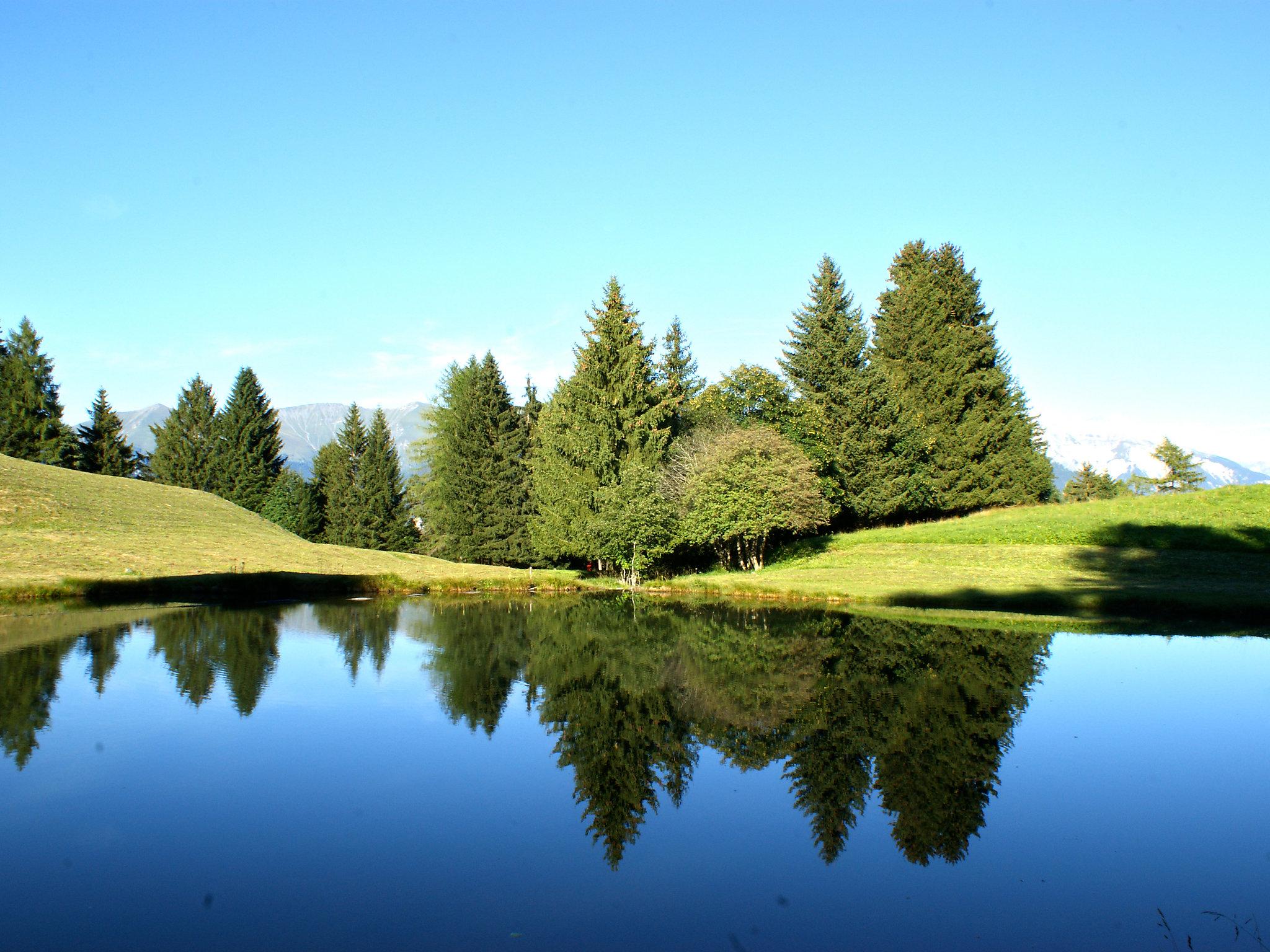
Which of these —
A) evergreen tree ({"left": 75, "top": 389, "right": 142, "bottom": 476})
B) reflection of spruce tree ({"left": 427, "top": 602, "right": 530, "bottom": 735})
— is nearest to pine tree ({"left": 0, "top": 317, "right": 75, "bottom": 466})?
evergreen tree ({"left": 75, "top": 389, "right": 142, "bottom": 476})

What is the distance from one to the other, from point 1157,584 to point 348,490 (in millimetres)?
59660

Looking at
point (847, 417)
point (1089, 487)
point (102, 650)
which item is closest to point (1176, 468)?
point (1089, 487)

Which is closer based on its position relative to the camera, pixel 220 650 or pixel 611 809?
pixel 611 809

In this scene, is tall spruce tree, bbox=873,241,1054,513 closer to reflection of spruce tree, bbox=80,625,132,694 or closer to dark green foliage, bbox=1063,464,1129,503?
dark green foliage, bbox=1063,464,1129,503

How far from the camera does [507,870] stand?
8.19m

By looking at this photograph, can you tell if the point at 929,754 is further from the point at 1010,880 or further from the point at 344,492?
the point at 344,492

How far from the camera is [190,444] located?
7519 cm

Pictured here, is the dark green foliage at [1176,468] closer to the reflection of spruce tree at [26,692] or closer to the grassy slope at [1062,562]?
the grassy slope at [1062,562]

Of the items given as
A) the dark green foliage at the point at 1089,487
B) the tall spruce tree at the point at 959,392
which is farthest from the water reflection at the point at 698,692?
the dark green foliage at the point at 1089,487

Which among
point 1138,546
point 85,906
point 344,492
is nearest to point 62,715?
point 85,906

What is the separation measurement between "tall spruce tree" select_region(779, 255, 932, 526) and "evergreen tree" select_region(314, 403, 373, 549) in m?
37.4

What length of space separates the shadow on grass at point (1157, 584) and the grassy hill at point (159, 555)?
73.8ft

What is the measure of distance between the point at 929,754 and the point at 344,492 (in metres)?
66.3

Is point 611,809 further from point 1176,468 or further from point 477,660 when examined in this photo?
point 1176,468
